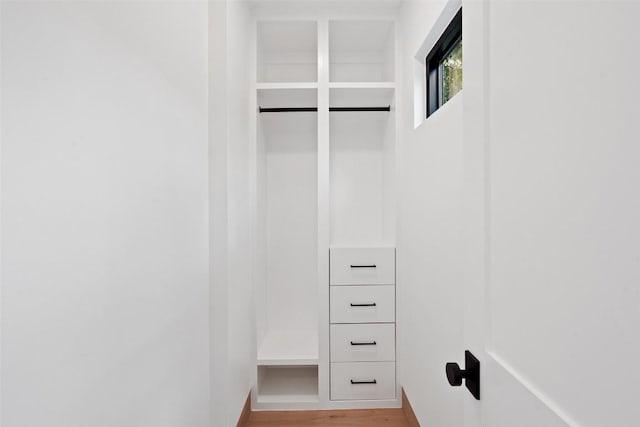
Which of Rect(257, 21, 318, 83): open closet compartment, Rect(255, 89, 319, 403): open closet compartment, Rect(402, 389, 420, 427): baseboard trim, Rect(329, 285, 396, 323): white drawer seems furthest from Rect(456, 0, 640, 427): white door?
Rect(255, 89, 319, 403): open closet compartment

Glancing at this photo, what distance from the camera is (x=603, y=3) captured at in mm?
425

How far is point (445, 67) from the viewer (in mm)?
1893

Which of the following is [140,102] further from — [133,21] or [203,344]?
[203,344]

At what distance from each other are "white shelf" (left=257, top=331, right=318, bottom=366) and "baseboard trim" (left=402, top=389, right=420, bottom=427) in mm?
588

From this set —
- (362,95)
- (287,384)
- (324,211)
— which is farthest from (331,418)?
(362,95)

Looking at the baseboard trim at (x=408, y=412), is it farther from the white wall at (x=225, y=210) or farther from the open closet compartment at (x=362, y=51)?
the open closet compartment at (x=362, y=51)

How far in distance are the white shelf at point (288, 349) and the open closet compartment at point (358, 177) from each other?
0.74m

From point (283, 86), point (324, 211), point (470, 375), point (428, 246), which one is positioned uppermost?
point (283, 86)

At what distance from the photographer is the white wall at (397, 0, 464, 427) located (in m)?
1.47

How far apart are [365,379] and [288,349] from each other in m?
0.54

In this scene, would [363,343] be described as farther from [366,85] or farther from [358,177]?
[366,85]

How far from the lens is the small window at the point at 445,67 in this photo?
165 centimetres

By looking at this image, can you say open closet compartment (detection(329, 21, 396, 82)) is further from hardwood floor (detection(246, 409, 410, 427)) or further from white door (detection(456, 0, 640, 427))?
hardwood floor (detection(246, 409, 410, 427))

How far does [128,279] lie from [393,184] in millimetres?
1860
